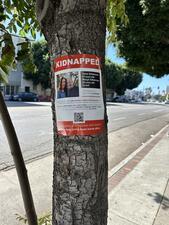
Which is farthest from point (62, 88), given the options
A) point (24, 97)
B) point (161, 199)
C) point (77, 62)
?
point (24, 97)

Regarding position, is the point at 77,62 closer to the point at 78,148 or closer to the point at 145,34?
the point at 78,148

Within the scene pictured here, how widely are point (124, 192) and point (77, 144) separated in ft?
11.0

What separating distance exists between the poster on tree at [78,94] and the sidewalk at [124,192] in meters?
2.46

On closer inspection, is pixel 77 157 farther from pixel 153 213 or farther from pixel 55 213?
pixel 153 213

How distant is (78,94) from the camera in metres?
1.38

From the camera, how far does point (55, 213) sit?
1636mm

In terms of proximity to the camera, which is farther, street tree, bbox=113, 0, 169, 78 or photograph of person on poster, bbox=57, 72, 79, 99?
street tree, bbox=113, 0, 169, 78

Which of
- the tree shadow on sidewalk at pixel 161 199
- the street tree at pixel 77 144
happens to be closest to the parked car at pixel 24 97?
the tree shadow on sidewalk at pixel 161 199

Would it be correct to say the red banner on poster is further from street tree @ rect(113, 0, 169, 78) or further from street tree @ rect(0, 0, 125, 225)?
street tree @ rect(113, 0, 169, 78)

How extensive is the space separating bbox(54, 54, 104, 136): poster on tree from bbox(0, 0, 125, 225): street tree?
0.04 meters

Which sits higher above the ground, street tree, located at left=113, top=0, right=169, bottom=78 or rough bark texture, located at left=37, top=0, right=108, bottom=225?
street tree, located at left=113, top=0, right=169, bottom=78

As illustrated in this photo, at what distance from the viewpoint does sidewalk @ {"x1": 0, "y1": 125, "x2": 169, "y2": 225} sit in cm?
366

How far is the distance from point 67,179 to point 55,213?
0.28 m

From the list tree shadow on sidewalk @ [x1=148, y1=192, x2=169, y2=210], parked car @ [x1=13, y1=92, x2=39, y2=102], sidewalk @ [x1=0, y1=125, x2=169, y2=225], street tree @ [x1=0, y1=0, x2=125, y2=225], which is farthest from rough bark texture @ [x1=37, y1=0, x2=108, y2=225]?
parked car @ [x1=13, y1=92, x2=39, y2=102]
